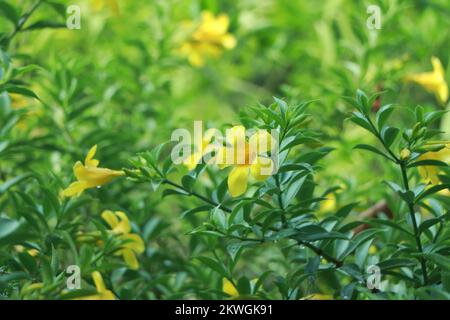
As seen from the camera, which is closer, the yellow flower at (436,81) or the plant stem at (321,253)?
the plant stem at (321,253)

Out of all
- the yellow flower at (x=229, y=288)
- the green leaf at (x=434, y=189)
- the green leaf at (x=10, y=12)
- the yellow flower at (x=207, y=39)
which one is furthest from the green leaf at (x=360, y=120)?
the yellow flower at (x=207, y=39)

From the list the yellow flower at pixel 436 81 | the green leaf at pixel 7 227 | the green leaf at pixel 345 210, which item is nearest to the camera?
the green leaf at pixel 7 227

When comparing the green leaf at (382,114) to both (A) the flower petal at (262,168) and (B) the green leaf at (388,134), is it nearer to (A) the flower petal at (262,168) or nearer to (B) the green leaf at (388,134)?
(B) the green leaf at (388,134)

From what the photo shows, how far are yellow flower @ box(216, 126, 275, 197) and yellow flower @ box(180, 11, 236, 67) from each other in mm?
753

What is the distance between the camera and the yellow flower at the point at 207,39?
1495 mm

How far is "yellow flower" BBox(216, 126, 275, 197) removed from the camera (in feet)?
2.48

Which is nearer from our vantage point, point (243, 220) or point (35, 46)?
point (243, 220)

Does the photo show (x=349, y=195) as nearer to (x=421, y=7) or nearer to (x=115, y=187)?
(x=115, y=187)

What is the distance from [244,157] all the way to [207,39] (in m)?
0.78

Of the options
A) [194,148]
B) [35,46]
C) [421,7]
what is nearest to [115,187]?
[194,148]

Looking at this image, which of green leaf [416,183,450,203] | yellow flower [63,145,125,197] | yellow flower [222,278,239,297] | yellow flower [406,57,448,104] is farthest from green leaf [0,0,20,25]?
yellow flower [406,57,448,104]

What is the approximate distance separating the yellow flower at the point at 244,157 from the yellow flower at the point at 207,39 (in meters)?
0.75
